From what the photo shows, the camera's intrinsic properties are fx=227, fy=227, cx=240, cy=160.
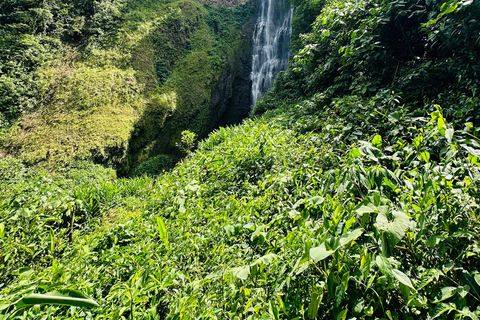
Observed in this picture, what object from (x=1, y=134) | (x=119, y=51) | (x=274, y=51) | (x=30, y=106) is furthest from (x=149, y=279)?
(x=274, y=51)

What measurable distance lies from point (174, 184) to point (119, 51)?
10.1 m

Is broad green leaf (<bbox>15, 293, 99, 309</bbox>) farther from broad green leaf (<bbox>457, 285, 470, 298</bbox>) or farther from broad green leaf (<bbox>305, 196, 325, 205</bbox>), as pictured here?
broad green leaf (<bbox>457, 285, 470, 298</bbox>)

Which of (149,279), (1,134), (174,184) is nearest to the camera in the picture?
(149,279)

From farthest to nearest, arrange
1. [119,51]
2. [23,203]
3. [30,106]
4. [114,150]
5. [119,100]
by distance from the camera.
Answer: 1. [119,51]
2. [119,100]
3. [114,150]
4. [30,106]
5. [23,203]

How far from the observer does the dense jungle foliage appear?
1.00 m

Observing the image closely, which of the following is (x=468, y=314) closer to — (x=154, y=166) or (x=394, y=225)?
(x=394, y=225)

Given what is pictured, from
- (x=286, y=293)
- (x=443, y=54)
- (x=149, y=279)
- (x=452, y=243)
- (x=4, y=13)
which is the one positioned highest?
(x=4, y=13)

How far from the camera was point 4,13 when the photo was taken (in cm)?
812

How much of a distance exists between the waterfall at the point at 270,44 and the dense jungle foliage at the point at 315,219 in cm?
975

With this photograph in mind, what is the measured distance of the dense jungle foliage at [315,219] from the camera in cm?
100

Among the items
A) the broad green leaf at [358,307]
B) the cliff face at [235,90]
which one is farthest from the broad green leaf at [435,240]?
the cliff face at [235,90]

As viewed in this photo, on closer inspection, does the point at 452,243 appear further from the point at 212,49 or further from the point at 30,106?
the point at 212,49

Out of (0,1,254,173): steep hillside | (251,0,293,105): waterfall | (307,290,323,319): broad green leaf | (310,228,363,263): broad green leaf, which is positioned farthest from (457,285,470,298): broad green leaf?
(251,0,293,105): waterfall

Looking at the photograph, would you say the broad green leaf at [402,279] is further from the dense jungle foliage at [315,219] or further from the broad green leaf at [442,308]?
the broad green leaf at [442,308]
